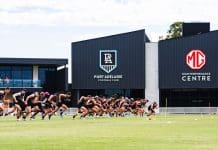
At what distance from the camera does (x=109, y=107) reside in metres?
54.2

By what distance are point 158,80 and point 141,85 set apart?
6.08 ft

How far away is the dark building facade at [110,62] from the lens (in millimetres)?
74688

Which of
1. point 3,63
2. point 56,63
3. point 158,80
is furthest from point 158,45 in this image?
point 3,63

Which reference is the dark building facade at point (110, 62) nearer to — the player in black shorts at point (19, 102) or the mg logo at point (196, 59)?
the mg logo at point (196, 59)

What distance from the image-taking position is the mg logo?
74.2 metres

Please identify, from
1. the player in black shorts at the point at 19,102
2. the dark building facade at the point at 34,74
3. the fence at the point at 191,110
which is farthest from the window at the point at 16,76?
the player in black shorts at the point at 19,102

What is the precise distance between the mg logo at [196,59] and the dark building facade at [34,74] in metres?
13.0

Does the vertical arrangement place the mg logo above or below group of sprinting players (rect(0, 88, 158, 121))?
above

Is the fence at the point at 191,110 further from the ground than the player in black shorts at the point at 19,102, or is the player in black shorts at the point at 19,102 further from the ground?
the player in black shorts at the point at 19,102

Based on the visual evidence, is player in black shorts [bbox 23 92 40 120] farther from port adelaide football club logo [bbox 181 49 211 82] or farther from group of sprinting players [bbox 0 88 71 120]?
port adelaide football club logo [bbox 181 49 211 82]

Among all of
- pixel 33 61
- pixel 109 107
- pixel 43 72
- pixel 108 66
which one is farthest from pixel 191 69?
pixel 109 107

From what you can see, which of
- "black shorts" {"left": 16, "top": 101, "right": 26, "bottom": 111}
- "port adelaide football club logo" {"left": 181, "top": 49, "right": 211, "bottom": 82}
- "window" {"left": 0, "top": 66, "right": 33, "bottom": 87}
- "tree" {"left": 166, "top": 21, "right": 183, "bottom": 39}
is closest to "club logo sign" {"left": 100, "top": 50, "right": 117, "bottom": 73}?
"port adelaide football club logo" {"left": 181, "top": 49, "right": 211, "bottom": 82}

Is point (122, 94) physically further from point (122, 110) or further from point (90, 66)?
point (122, 110)

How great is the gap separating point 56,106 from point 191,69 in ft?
103
